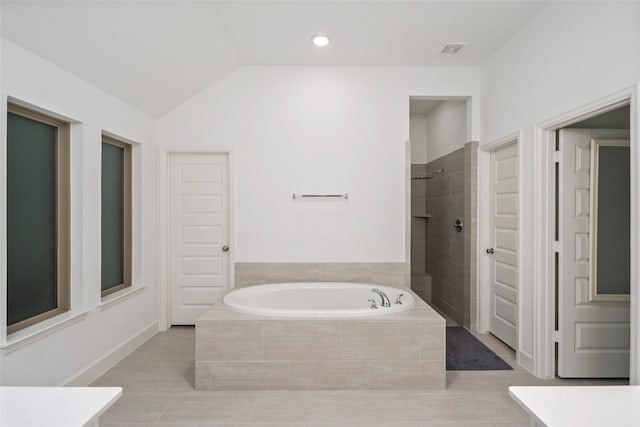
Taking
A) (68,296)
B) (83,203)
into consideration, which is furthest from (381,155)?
(68,296)

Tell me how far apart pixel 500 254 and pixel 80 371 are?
3.55 metres

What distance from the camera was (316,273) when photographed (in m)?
3.76

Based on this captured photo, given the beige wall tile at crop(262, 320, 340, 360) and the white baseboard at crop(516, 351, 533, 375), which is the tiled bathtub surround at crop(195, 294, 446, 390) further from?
the white baseboard at crop(516, 351, 533, 375)

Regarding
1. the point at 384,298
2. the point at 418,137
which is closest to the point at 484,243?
the point at 384,298

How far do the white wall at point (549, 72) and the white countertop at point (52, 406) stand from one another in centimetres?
273

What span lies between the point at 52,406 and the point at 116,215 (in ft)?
8.09

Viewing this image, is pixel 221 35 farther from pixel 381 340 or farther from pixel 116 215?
pixel 381 340

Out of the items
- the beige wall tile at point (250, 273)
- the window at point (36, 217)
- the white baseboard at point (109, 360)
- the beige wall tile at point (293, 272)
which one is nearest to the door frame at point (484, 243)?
the beige wall tile at point (293, 272)

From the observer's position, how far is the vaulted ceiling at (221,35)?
2215mm

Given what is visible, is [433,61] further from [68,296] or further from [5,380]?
[5,380]

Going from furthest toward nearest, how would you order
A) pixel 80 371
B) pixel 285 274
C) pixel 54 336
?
pixel 285 274
pixel 80 371
pixel 54 336

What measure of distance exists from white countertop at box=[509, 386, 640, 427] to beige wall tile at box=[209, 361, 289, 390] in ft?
5.35

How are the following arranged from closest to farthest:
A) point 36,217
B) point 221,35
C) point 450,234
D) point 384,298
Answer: point 36,217 → point 221,35 → point 384,298 → point 450,234

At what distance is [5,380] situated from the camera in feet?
6.47
